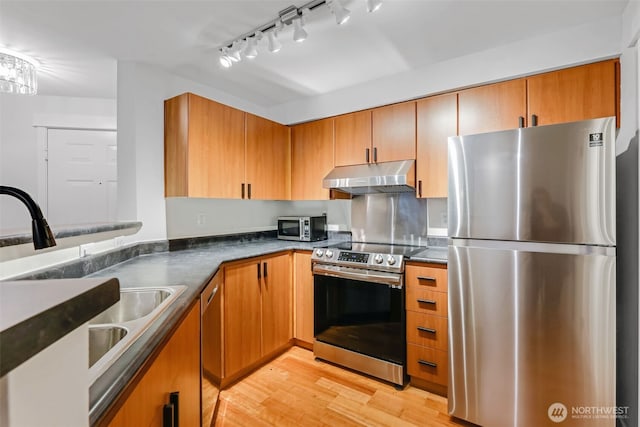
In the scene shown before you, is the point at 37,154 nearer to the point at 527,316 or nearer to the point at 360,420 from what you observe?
the point at 360,420

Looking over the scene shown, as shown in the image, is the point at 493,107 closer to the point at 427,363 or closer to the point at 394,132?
the point at 394,132

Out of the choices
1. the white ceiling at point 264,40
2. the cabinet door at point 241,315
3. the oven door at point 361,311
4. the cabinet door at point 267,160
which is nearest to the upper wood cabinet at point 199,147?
the cabinet door at point 267,160

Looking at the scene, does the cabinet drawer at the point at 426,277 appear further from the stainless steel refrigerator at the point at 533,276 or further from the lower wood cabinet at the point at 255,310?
the lower wood cabinet at the point at 255,310

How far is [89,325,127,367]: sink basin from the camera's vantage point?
3.41 feet

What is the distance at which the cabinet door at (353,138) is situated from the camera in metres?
2.69

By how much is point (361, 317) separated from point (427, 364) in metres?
0.55

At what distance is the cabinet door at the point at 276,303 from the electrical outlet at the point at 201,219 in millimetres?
759

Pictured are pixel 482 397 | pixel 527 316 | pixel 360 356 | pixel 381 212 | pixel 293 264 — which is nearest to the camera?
pixel 527 316

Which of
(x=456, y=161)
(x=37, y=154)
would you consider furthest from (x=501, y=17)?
(x=37, y=154)

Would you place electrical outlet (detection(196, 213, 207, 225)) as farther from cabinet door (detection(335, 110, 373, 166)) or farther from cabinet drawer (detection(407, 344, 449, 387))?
cabinet drawer (detection(407, 344, 449, 387))

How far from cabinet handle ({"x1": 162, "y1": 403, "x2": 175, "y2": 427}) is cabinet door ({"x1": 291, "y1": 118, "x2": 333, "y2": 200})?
219 cm

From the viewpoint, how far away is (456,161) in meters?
1.84

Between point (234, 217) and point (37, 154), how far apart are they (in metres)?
1.87

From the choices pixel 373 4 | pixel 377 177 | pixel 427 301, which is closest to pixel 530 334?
pixel 427 301
